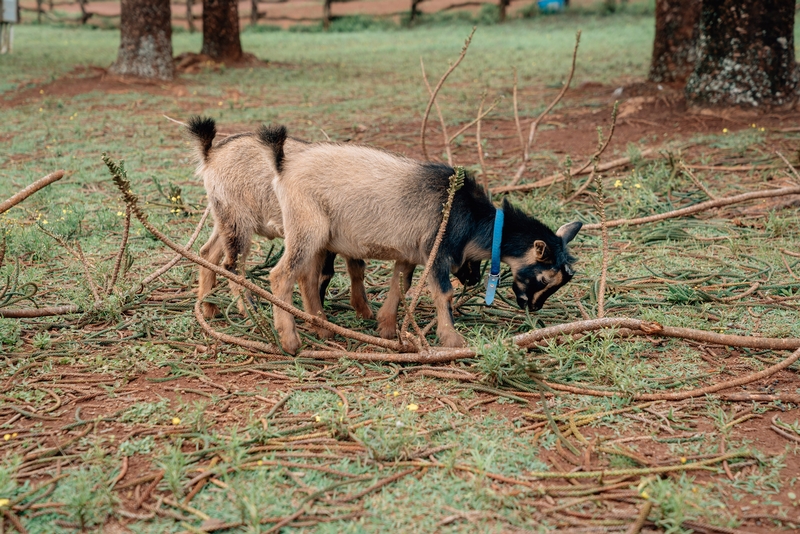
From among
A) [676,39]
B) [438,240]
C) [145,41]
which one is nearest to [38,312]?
[438,240]

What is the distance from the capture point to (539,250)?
495cm

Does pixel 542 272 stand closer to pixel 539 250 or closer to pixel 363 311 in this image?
pixel 539 250

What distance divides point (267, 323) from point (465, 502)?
191 cm

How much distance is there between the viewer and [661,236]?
6.83 m

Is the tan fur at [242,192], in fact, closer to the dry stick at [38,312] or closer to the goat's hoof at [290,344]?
the goat's hoof at [290,344]

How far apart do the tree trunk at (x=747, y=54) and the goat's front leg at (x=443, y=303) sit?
6.23 meters

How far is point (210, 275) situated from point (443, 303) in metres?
1.69

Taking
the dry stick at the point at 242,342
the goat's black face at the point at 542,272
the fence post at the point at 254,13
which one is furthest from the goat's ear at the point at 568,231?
the fence post at the point at 254,13

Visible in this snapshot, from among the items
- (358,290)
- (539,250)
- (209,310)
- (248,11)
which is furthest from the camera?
(248,11)

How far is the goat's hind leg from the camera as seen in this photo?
5477mm

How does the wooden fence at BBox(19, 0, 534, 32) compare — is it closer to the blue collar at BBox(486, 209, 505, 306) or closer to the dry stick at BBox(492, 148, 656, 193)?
the dry stick at BBox(492, 148, 656, 193)

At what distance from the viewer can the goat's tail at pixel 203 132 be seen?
17.4 feet

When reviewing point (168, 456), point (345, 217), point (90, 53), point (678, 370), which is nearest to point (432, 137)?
point (345, 217)

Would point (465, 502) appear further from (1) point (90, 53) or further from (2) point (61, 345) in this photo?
(1) point (90, 53)
